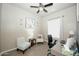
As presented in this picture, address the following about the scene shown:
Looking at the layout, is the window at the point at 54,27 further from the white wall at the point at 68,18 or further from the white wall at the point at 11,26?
the white wall at the point at 11,26

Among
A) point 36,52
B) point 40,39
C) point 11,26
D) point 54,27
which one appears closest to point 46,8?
point 54,27

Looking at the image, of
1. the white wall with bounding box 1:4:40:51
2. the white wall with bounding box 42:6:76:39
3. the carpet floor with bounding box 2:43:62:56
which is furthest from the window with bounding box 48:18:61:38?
the white wall with bounding box 1:4:40:51

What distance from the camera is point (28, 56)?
1551 millimetres

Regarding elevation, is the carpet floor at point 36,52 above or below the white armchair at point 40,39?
below

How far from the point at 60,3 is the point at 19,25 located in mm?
821

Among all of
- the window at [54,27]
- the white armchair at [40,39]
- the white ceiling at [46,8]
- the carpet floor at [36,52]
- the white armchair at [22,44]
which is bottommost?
the carpet floor at [36,52]

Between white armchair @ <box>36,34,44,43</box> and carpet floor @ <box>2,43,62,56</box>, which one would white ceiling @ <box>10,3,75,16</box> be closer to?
white armchair @ <box>36,34,44,43</box>

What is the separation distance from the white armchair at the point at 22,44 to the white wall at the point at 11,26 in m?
0.07

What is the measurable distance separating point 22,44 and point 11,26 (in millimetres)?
370

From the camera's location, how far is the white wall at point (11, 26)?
1.53m

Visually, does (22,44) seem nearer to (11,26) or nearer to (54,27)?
(11,26)

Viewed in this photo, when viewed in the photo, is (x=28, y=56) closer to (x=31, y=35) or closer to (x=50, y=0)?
(x=31, y=35)

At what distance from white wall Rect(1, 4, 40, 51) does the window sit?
455 millimetres

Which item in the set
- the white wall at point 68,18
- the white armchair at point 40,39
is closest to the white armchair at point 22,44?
the white armchair at point 40,39
